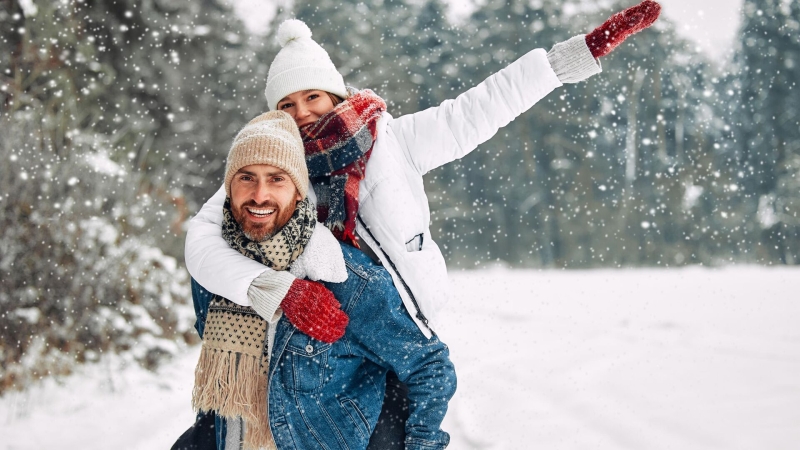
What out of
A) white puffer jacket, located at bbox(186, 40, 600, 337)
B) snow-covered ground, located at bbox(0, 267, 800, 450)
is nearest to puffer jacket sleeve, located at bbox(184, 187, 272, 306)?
white puffer jacket, located at bbox(186, 40, 600, 337)

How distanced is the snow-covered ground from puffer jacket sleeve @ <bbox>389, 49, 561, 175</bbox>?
2.53m

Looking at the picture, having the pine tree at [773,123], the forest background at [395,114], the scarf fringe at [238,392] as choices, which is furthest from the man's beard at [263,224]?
the pine tree at [773,123]

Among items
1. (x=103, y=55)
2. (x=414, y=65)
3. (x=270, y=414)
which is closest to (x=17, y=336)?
(x=270, y=414)

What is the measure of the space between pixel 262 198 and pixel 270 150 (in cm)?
15

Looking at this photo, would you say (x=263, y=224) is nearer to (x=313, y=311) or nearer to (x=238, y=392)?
(x=313, y=311)

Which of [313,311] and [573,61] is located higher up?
[573,61]

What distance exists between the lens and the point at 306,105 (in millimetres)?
2494

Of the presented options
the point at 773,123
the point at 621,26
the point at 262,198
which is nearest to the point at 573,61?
the point at 621,26

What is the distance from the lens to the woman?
6.44 feet

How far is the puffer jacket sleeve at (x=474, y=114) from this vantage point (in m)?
2.25

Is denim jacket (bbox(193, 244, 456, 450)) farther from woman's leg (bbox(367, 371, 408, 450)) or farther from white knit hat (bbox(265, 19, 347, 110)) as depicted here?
white knit hat (bbox(265, 19, 347, 110))

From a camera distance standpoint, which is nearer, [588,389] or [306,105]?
[306,105]

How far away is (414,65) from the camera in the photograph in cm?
2438

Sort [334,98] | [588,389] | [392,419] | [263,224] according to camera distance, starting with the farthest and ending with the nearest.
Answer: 1. [588,389]
2. [334,98]
3. [392,419]
4. [263,224]
